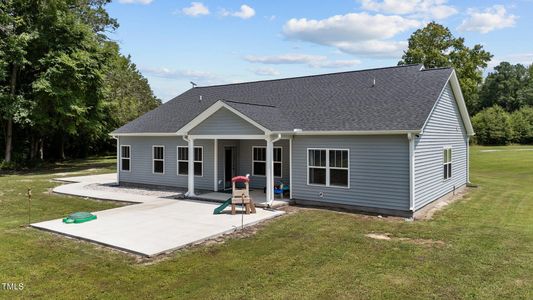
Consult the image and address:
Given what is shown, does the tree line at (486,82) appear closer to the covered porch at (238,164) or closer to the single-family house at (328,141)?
the single-family house at (328,141)

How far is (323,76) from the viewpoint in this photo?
18719mm

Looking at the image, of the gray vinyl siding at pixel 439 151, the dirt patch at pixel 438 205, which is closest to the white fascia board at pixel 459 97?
the gray vinyl siding at pixel 439 151

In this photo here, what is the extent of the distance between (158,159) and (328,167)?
9.05 meters

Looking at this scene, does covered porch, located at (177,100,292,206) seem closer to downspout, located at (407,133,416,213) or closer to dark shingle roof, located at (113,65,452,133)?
dark shingle roof, located at (113,65,452,133)

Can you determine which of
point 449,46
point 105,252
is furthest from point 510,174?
point 105,252

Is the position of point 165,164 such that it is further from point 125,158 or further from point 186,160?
point 125,158

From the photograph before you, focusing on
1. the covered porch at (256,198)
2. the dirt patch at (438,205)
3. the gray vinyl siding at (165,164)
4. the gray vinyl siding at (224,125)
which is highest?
the gray vinyl siding at (224,125)

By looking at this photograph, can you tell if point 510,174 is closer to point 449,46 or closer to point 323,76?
point 323,76

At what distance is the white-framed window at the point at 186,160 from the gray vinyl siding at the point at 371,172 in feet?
17.3

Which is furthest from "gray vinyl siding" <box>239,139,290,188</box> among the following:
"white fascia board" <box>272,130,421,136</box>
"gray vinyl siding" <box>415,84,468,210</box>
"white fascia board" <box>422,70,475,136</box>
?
"white fascia board" <box>422,70,475,136</box>

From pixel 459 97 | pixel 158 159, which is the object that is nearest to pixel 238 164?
pixel 158 159

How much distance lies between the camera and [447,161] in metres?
15.8

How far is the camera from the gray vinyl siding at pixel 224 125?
14.2 meters

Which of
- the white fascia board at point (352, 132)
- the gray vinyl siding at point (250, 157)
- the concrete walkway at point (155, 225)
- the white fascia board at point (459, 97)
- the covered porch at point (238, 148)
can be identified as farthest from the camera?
the gray vinyl siding at point (250, 157)
